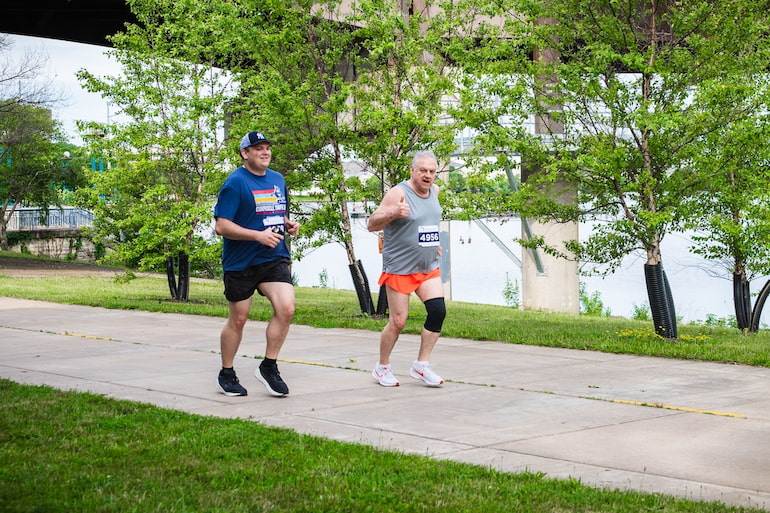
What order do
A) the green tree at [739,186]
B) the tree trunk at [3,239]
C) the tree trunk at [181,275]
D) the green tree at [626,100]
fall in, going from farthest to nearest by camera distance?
1. the tree trunk at [3,239]
2. the tree trunk at [181,275]
3. the green tree at [626,100]
4. the green tree at [739,186]

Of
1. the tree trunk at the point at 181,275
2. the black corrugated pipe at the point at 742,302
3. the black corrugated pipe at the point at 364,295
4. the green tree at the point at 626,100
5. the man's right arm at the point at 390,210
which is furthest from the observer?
the tree trunk at the point at 181,275

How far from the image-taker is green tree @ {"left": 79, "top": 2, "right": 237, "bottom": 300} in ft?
58.9

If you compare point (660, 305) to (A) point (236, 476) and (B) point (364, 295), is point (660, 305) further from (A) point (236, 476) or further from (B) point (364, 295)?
(A) point (236, 476)

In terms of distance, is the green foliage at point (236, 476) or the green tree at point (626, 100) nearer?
the green foliage at point (236, 476)

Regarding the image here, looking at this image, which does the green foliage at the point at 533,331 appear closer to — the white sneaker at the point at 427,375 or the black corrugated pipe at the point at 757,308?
the black corrugated pipe at the point at 757,308

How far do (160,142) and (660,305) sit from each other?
362 inches

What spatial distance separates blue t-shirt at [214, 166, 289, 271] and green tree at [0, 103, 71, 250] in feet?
118

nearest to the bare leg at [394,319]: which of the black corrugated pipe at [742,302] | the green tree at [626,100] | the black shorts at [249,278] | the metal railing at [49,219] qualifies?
the black shorts at [249,278]

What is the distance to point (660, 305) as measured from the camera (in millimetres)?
13602

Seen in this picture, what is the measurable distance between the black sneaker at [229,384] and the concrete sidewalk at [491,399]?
68 millimetres

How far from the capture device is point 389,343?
351 inches

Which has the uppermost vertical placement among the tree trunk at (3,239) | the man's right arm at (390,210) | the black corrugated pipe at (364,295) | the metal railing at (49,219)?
the metal railing at (49,219)

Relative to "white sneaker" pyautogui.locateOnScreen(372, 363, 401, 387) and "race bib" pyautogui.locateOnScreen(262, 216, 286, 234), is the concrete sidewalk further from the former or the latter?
"race bib" pyautogui.locateOnScreen(262, 216, 286, 234)

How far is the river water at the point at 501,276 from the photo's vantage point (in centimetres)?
5172
